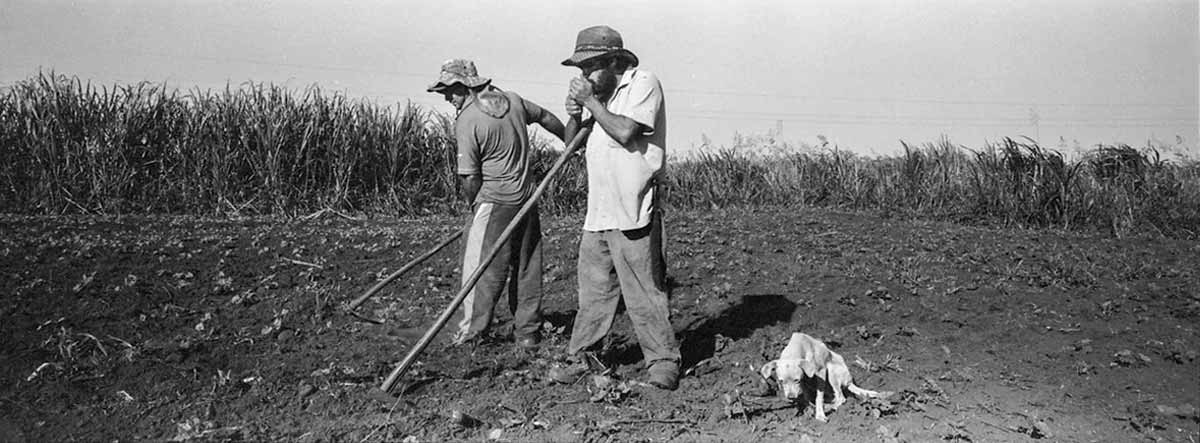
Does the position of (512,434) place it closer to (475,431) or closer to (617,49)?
(475,431)

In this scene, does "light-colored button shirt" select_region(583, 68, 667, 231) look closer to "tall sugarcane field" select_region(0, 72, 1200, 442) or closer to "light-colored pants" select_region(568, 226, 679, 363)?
"light-colored pants" select_region(568, 226, 679, 363)

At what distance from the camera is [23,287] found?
5164 mm

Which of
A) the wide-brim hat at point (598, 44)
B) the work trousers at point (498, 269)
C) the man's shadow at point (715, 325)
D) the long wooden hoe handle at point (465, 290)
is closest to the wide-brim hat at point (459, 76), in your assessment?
the work trousers at point (498, 269)

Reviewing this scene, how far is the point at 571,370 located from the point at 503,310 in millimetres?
1626

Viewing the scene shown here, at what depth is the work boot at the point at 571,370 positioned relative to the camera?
3893 mm

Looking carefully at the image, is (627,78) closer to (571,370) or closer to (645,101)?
(645,101)

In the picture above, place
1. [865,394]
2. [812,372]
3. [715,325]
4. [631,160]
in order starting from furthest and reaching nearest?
[715,325] < [631,160] < [865,394] < [812,372]

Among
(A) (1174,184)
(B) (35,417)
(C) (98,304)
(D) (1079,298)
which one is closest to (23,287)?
(C) (98,304)

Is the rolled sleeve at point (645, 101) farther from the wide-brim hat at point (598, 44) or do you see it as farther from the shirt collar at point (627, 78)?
the wide-brim hat at point (598, 44)

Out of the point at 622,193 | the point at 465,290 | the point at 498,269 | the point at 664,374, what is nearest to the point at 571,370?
the point at 664,374

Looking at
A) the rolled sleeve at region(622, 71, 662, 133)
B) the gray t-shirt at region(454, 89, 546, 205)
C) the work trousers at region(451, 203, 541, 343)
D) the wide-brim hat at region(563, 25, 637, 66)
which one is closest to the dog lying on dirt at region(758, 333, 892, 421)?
the rolled sleeve at region(622, 71, 662, 133)

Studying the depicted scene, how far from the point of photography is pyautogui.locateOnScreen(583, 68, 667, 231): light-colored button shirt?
3.65 metres

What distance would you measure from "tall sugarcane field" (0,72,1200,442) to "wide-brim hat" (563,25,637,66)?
1.49 meters

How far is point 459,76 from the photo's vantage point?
4734 mm
